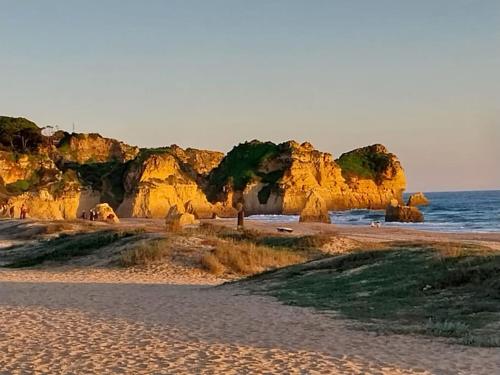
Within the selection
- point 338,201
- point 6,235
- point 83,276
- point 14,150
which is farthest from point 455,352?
point 338,201

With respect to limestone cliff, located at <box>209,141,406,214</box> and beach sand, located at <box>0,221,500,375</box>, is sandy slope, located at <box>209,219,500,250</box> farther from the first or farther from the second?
limestone cliff, located at <box>209,141,406,214</box>

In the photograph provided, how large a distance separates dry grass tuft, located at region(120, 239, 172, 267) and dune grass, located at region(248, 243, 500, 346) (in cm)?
697

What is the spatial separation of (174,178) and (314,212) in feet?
70.9

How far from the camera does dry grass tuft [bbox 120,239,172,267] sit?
24.9 m

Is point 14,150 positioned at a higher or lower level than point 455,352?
higher

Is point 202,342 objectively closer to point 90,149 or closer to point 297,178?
point 297,178

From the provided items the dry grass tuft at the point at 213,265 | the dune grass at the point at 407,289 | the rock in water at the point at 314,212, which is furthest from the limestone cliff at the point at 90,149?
the dune grass at the point at 407,289

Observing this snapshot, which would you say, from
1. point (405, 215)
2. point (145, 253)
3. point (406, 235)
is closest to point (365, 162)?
point (405, 215)

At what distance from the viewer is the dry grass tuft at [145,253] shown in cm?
2488

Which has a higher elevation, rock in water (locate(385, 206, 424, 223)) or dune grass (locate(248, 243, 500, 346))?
rock in water (locate(385, 206, 424, 223))

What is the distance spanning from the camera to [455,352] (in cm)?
912

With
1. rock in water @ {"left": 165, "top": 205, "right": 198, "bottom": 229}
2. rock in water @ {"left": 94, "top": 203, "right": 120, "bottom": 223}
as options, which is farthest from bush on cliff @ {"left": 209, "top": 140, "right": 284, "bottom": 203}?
rock in water @ {"left": 165, "top": 205, "right": 198, "bottom": 229}

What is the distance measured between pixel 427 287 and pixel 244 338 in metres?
6.05

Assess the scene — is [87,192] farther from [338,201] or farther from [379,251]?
[379,251]
